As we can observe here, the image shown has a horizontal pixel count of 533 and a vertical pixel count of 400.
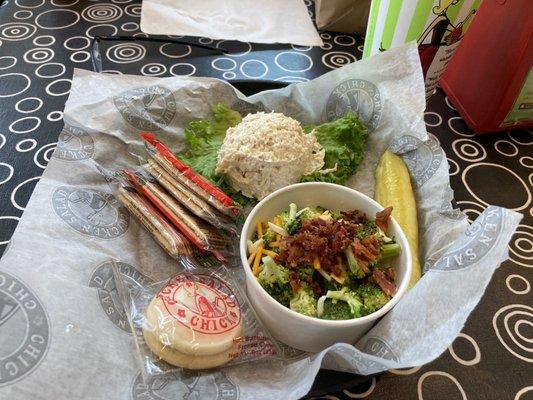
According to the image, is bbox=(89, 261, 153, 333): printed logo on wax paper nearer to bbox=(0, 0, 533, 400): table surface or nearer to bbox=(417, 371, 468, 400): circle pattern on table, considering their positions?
bbox=(0, 0, 533, 400): table surface

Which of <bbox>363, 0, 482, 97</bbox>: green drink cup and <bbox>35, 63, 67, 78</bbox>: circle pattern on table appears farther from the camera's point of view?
<bbox>35, 63, 67, 78</bbox>: circle pattern on table

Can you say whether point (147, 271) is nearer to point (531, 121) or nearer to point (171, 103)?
point (171, 103)

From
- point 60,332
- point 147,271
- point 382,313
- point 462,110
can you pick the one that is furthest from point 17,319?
point 462,110

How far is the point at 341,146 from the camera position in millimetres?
950

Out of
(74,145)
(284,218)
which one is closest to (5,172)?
(74,145)

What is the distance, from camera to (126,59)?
1.24 meters

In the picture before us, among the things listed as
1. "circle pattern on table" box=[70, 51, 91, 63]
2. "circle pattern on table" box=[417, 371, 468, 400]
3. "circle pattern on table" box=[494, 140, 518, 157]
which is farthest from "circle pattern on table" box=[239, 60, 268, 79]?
"circle pattern on table" box=[417, 371, 468, 400]

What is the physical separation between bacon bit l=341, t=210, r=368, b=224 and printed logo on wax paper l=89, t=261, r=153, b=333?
0.36m

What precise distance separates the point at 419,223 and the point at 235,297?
1.25 feet

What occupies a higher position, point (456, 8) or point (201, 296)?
point (456, 8)

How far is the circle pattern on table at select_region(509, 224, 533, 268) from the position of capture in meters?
0.87

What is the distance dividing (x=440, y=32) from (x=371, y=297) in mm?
564

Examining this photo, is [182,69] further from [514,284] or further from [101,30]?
[514,284]

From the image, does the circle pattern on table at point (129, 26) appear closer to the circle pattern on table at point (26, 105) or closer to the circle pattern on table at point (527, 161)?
the circle pattern on table at point (26, 105)
